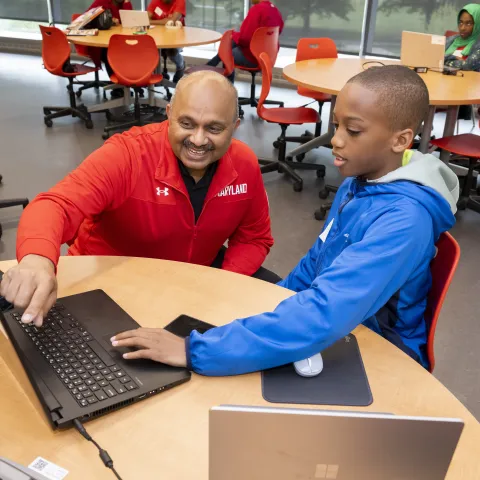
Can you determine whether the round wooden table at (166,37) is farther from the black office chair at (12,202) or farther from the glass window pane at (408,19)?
the glass window pane at (408,19)

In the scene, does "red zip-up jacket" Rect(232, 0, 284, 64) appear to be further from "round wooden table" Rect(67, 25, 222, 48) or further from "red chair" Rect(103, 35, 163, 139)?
"red chair" Rect(103, 35, 163, 139)

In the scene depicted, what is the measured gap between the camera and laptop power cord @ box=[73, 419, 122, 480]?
2.77ft

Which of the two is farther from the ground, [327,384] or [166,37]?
[166,37]

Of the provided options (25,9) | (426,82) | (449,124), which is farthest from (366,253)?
(25,9)

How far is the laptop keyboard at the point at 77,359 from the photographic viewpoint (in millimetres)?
963

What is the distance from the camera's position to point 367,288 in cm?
108

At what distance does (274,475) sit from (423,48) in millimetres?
3984

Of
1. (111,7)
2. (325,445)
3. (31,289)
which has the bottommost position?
(31,289)

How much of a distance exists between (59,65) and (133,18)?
3.13ft

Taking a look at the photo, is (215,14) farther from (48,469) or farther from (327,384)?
(48,469)

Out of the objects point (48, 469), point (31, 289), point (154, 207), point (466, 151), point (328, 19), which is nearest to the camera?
point (48, 469)

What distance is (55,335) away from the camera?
1096mm

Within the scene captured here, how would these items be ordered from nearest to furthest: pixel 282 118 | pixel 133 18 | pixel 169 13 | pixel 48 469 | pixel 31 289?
pixel 48 469 < pixel 31 289 < pixel 282 118 < pixel 133 18 < pixel 169 13

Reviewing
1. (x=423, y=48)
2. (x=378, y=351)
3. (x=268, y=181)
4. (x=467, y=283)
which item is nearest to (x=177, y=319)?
(x=378, y=351)
